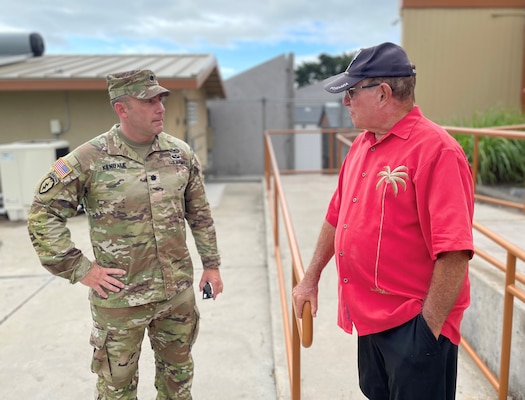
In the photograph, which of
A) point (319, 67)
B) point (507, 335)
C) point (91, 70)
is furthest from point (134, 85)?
point (319, 67)

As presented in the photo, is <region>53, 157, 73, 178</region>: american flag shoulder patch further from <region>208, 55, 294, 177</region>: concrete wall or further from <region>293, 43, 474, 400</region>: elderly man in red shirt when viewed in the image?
<region>208, 55, 294, 177</region>: concrete wall

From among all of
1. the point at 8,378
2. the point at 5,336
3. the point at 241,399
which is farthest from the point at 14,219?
the point at 241,399

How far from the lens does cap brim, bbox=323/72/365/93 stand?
58.4 inches

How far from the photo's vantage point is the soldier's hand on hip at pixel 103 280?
1932mm

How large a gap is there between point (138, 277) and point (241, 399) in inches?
44.7

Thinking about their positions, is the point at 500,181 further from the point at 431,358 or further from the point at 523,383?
the point at 431,358

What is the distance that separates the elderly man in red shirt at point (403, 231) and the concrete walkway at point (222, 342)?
1.23 meters

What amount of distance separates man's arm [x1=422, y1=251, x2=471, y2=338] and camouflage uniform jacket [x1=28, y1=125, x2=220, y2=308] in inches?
42.5

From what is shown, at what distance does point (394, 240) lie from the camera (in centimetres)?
143

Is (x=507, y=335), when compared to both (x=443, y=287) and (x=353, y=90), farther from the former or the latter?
(x=353, y=90)

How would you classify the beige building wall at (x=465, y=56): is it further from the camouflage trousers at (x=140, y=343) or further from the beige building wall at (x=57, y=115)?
the camouflage trousers at (x=140, y=343)

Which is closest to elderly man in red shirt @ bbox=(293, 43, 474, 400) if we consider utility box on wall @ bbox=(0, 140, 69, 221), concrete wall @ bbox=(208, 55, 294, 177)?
utility box on wall @ bbox=(0, 140, 69, 221)

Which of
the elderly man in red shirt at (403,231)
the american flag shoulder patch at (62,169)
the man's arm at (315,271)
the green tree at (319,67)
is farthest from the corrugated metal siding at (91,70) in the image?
the green tree at (319,67)

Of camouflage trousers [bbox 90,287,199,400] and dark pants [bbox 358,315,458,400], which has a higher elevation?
dark pants [bbox 358,315,458,400]
